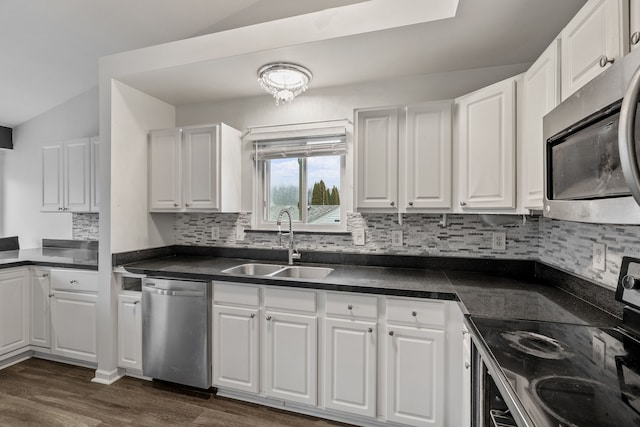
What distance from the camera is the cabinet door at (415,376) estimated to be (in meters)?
1.77

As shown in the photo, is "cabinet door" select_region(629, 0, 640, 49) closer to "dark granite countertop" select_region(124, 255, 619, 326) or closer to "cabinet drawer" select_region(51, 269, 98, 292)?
"dark granite countertop" select_region(124, 255, 619, 326)

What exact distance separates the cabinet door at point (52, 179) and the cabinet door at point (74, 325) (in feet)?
3.46

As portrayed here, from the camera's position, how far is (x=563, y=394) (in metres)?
0.79

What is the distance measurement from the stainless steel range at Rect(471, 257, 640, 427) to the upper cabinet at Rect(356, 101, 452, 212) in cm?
98

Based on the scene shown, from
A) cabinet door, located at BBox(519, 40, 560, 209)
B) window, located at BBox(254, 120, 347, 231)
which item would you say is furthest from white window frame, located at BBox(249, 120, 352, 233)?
cabinet door, located at BBox(519, 40, 560, 209)

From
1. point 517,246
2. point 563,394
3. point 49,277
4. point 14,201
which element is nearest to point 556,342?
point 563,394

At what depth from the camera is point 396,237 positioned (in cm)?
246

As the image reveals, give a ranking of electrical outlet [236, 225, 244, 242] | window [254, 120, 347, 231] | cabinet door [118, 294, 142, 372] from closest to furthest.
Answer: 1. cabinet door [118, 294, 142, 372]
2. window [254, 120, 347, 231]
3. electrical outlet [236, 225, 244, 242]

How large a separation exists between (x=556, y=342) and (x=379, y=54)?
71.7 inches

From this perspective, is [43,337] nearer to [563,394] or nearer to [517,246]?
[563,394]

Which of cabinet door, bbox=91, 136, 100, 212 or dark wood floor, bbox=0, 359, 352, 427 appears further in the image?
cabinet door, bbox=91, 136, 100, 212

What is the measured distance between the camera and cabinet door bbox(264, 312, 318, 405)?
2.01 m

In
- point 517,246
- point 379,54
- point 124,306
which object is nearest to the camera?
point 379,54

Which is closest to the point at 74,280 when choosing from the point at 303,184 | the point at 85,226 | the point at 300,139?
the point at 85,226
